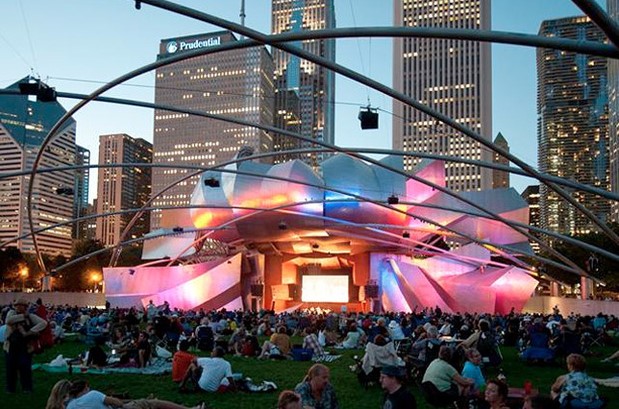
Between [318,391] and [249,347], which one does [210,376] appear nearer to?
[318,391]

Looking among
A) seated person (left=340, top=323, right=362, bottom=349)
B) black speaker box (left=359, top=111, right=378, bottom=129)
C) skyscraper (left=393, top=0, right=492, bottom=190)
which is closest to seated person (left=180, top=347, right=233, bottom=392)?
black speaker box (left=359, top=111, right=378, bottom=129)

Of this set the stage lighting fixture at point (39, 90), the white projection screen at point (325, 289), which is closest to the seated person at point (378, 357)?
the stage lighting fixture at point (39, 90)

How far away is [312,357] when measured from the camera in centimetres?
1902

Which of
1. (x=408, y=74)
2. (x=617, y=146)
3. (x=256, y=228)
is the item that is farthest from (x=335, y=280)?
(x=617, y=146)

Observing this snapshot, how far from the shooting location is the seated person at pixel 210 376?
12.8 meters

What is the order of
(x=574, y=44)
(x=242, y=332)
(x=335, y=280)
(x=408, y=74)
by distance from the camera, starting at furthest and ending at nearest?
1. (x=408, y=74)
2. (x=335, y=280)
3. (x=242, y=332)
4. (x=574, y=44)

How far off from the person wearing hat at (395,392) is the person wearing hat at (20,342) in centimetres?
717

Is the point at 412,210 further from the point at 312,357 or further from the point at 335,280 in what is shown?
the point at 312,357

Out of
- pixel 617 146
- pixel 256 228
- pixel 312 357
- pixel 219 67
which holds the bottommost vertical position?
pixel 312 357

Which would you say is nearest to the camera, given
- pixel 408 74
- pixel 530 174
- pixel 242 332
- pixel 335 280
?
pixel 530 174

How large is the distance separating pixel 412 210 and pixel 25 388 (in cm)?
3644

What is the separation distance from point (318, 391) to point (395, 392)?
1.35 m

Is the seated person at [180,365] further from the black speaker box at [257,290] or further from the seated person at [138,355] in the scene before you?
the black speaker box at [257,290]

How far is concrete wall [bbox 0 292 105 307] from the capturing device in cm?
5356
